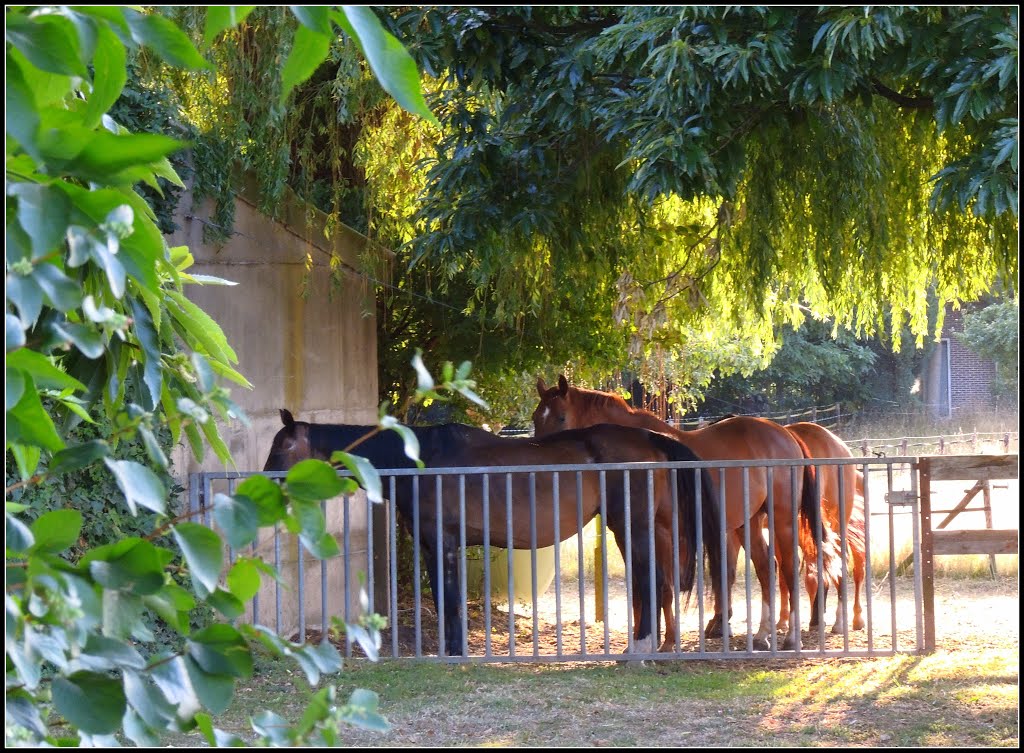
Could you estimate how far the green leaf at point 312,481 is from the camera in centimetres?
97

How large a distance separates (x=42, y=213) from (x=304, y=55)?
0.97 feet

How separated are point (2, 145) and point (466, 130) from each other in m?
5.23

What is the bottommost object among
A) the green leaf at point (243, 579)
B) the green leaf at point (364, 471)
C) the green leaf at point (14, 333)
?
the green leaf at point (243, 579)

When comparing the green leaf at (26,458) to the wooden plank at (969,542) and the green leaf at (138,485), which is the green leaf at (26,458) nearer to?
the green leaf at (138,485)

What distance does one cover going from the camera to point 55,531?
0.94 m

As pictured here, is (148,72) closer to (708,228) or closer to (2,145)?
(708,228)

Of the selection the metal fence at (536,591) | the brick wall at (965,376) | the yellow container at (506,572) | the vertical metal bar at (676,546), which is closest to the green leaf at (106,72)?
the metal fence at (536,591)

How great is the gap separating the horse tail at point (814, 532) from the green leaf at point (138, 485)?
18.2 feet

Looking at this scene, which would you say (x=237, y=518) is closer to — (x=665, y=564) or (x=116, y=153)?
(x=116, y=153)

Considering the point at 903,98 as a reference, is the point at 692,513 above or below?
below

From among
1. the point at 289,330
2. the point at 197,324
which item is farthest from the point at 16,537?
the point at 289,330

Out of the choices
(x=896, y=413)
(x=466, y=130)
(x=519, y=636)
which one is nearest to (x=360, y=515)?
(x=519, y=636)

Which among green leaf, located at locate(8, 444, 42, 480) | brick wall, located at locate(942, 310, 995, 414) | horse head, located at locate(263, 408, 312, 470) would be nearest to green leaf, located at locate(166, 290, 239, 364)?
green leaf, located at locate(8, 444, 42, 480)

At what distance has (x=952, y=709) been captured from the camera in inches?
195
